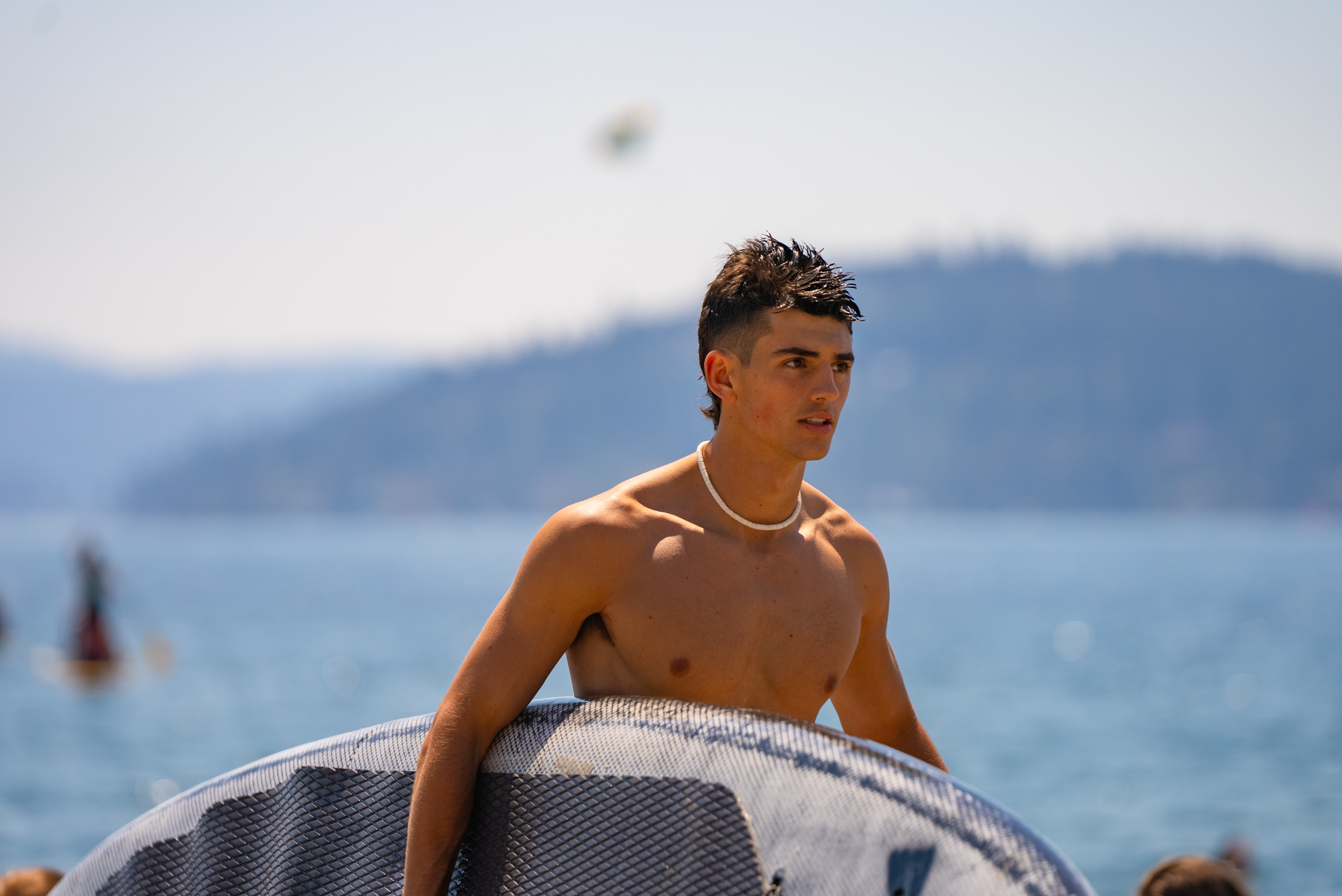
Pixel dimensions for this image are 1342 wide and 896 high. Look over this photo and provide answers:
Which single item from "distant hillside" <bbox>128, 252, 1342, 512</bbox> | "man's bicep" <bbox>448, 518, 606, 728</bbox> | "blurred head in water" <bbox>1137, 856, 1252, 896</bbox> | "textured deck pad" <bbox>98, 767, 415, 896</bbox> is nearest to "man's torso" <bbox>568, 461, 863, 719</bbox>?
"man's bicep" <bbox>448, 518, 606, 728</bbox>

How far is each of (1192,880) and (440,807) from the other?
1.73 m

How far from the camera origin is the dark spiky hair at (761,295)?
2.68 m

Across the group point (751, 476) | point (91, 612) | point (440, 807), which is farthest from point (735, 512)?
point (91, 612)

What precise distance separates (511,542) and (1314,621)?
11822 cm

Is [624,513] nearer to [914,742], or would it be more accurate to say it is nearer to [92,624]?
[914,742]

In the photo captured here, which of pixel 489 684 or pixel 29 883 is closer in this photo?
pixel 489 684

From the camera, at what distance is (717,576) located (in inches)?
108

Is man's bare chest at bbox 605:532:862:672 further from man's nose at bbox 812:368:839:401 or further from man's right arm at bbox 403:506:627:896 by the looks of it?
man's nose at bbox 812:368:839:401

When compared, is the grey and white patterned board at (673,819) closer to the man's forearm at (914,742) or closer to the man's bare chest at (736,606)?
the man's bare chest at (736,606)

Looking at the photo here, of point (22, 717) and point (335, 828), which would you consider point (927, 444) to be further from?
point (335, 828)

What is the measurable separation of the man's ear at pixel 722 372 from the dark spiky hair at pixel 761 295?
0.03ft

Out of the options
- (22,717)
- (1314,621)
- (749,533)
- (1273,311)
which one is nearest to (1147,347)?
(1273,311)

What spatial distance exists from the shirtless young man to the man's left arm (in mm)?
26

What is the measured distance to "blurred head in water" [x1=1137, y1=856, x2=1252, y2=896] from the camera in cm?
311
